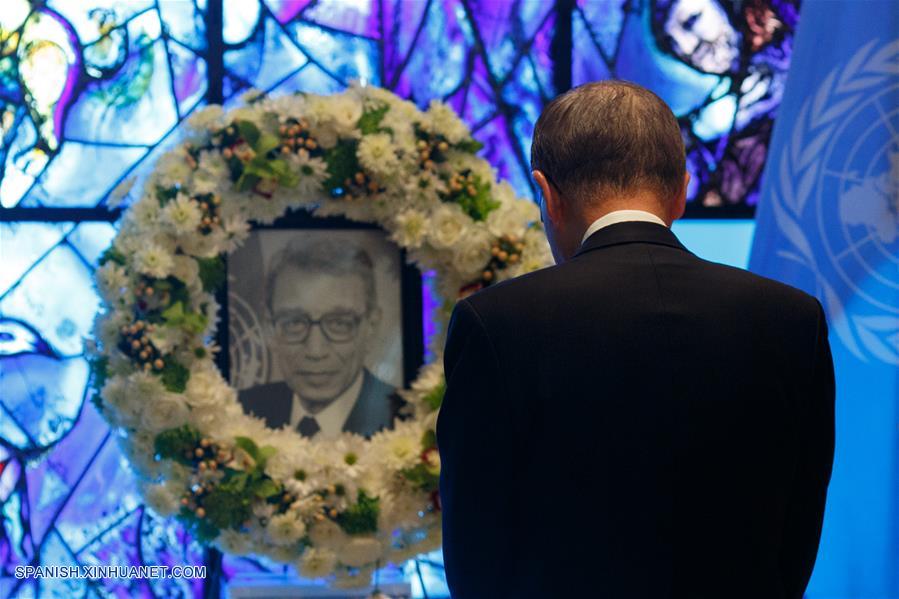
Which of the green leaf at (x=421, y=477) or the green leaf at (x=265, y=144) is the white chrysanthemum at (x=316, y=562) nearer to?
the green leaf at (x=421, y=477)

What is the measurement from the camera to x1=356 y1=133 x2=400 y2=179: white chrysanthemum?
3.35 meters

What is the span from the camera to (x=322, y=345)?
3543 millimetres

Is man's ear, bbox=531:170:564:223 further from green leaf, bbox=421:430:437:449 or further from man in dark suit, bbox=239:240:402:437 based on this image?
man in dark suit, bbox=239:240:402:437

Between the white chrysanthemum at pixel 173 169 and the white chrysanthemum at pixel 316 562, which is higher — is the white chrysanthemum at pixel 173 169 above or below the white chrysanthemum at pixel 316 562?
above

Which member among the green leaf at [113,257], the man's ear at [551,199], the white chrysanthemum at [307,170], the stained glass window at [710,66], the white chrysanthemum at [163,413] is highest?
the stained glass window at [710,66]

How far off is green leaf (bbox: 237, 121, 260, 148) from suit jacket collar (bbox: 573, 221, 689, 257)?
7.05 ft

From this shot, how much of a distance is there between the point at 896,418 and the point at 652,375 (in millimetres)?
2298

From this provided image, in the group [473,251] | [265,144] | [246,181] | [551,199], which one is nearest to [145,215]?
[246,181]

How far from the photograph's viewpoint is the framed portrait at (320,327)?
352 centimetres

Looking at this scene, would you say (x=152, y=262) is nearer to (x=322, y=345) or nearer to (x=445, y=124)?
(x=322, y=345)

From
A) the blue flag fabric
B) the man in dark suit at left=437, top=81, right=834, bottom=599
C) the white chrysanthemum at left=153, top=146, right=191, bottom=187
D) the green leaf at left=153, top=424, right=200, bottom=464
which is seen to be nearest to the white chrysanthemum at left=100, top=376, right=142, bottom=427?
the green leaf at left=153, top=424, right=200, bottom=464

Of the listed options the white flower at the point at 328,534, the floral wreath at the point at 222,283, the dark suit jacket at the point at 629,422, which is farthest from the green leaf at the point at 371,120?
the dark suit jacket at the point at 629,422

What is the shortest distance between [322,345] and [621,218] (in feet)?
7.27

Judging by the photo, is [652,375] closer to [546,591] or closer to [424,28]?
[546,591]
